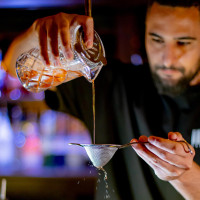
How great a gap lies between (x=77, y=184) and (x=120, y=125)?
1.42m

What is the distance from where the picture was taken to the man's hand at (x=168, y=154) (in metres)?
1.19

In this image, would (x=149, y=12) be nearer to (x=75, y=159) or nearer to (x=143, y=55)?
(x=143, y=55)

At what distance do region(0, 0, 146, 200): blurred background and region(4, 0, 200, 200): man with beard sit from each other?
92cm

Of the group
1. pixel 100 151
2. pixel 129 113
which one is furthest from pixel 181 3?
pixel 100 151

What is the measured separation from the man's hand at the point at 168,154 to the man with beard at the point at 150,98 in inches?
23.2

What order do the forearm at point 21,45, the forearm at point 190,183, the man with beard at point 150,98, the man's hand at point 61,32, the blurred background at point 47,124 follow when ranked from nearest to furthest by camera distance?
the man's hand at point 61,32, the forearm at point 21,45, the forearm at point 190,183, the man with beard at point 150,98, the blurred background at point 47,124

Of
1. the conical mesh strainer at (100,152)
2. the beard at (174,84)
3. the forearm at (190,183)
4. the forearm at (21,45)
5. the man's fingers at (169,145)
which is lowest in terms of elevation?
the forearm at (190,183)

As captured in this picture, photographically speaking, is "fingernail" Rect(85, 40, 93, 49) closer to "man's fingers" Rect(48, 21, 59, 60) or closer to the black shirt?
"man's fingers" Rect(48, 21, 59, 60)

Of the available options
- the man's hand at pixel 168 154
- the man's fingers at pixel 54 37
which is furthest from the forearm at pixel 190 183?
the man's fingers at pixel 54 37

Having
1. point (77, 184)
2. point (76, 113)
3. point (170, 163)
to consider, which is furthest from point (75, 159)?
point (170, 163)

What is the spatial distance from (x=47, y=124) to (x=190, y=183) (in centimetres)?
232

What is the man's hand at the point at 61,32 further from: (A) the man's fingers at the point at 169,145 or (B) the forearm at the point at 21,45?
(A) the man's fingers at the point at 169,145

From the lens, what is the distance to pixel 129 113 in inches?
87.7

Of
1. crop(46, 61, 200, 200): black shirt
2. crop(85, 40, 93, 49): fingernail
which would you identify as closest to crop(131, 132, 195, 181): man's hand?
crop(85, 40, 93, 49): fingernail
